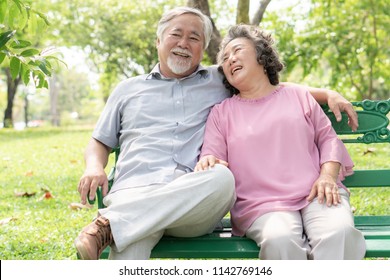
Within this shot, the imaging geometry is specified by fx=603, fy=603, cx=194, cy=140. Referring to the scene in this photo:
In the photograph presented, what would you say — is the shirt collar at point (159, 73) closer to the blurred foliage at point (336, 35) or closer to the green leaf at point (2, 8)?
the green leaf at point (2, 8)

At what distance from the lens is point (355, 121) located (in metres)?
3.23

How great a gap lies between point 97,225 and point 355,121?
1489 mm

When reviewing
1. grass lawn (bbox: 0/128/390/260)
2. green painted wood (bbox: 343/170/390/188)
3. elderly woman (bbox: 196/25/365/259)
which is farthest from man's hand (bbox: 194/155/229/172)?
grass lawn (bbox: 0/128/390/260)

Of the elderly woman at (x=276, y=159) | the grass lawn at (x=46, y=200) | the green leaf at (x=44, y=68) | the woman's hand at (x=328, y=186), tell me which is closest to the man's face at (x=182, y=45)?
the elderly woman at (x=276, y=159)

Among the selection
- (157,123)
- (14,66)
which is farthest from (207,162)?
(14,66)

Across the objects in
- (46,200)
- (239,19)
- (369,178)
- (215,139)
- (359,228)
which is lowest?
(46,200)

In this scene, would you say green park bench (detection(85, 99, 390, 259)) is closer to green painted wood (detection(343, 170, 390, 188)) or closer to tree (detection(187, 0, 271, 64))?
green painted wood (detection(343, 170, 390, 188))

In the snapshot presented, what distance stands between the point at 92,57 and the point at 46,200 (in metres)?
12.5

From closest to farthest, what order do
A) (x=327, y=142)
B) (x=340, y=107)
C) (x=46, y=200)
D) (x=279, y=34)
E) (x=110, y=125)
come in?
(x=327, y=142) < (x=340, y=107) < (x=110, y=125) < (x=46, y=200) < (x=279, y=34)

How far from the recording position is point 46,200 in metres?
5.49

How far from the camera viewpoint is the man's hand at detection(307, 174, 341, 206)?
2832 mm

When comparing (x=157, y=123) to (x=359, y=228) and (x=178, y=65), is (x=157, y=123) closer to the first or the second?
(x=178, y=65)

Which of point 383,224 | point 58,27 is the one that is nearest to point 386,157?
point 383,224
